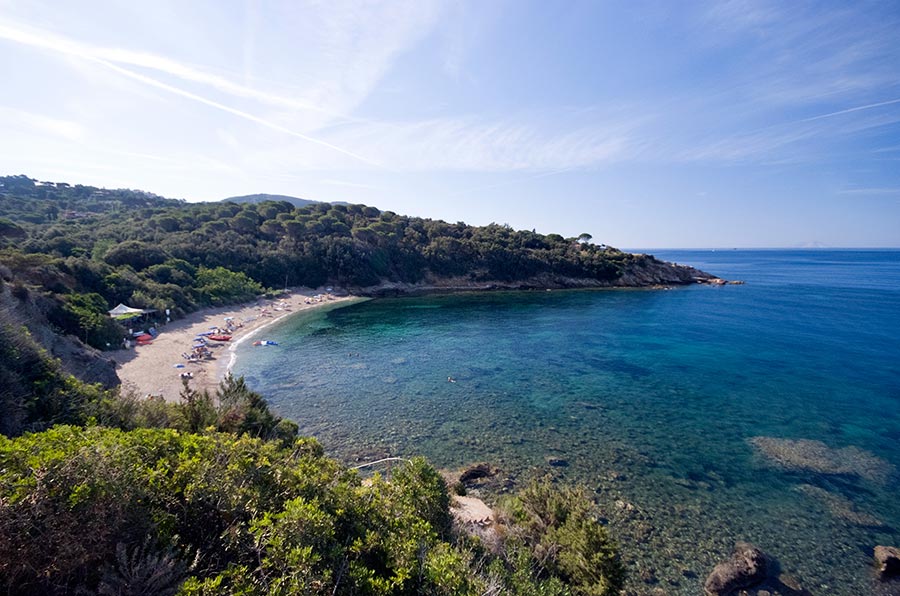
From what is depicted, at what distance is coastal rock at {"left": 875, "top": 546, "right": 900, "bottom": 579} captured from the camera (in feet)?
36.2

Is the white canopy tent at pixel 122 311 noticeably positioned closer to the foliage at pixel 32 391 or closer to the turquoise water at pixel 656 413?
the turquoise water at pixel 656 413

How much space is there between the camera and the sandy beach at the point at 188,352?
23250 millimetres

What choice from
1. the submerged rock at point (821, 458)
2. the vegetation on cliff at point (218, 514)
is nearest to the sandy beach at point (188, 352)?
the vegetation on cliff at point (218, 514)

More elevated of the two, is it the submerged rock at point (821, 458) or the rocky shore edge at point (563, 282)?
the rocky shore edge at point (563, 282)

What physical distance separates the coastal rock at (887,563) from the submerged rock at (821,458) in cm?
487

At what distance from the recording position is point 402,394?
23.4 m

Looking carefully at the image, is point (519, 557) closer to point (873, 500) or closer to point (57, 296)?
point (873, 500)

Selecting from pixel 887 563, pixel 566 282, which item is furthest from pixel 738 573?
pixel 566 282

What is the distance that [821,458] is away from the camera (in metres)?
16.8

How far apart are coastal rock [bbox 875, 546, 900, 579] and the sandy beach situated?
89.0ft

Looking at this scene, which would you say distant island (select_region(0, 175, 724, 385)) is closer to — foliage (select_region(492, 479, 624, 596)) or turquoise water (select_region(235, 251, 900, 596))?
turquoise water (select_region(235, 251, 900, 596))

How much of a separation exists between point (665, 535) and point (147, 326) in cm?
4135

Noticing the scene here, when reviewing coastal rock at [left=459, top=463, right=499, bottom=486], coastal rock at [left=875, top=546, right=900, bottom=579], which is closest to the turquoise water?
coastal rock at [left=875, top=546, right=900, bottom=579]

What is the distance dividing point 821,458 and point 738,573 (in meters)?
10.4
